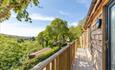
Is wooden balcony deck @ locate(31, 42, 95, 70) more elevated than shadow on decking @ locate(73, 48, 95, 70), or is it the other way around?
wooden balcony deck @ locate(31, 42, 95, 70)

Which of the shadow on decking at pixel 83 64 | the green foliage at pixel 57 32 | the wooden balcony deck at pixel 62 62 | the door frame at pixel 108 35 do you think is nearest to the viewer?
the wooden balcony deck at pixel 62 62

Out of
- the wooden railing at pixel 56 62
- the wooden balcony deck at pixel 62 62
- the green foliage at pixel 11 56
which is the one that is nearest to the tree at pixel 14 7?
the wooden balcony deck at pixel 62 62

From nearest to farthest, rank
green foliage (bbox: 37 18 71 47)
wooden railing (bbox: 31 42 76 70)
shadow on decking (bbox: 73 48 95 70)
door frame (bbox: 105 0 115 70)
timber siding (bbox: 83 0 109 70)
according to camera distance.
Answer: wooden railing (bbox: 31 42 76 70) → door frame (bbox: 105 0 115 70) → timber siding (bbox: 83 0 109 70) → shadow on decking (bbox: 73 48 95 70) → green foliage (bbox: 37 18 71 47)

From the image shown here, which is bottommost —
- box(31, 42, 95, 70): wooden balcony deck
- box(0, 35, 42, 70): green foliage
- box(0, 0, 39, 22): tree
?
box(0, 35, 42, 70): green foliage

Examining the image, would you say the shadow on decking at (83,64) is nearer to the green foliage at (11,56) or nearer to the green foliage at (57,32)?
the green foliage at (11,56)

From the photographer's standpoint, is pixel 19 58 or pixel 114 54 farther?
pixel 19 58

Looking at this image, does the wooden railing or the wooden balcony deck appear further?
the wooden balcony deck

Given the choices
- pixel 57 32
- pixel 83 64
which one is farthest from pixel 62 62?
pixel 57 32

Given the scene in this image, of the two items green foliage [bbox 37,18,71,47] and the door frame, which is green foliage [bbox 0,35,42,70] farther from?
the door frame

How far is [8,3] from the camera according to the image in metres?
7.62

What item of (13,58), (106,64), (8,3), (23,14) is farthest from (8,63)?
(106,64)

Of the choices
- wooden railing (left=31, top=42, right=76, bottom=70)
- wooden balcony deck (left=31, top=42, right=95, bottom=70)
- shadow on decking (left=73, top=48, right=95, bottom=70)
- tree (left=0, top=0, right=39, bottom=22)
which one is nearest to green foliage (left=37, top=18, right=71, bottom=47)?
shadow on decking (left=73, top=48, right=95, bottom=70)

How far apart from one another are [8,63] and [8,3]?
16.9 metres

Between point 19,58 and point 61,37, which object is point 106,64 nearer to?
point 19,58
